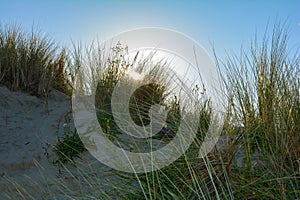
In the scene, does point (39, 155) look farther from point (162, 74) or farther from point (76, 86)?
point (162, 74)

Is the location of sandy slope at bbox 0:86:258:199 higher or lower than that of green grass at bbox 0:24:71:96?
lower

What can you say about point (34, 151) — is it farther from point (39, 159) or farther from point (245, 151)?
point (245, 151)

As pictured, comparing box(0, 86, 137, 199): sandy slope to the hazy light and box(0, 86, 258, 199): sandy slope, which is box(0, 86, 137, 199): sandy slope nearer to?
box(0, 86, 258, 199): sandy slope

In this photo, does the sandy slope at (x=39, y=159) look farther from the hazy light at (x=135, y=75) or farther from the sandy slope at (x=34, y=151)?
the hazy light at (x=135, y=75)

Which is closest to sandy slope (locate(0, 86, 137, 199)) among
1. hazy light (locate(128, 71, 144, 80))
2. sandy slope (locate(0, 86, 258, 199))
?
sandy slope (locate(0, 86, 258, 199))

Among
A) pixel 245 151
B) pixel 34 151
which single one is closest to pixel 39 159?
pixel 34 151

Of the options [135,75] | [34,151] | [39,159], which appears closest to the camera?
[39,159]

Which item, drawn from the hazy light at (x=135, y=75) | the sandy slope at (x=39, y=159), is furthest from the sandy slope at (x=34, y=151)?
the hazy light at (x=135, y=75)

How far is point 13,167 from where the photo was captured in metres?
2.68

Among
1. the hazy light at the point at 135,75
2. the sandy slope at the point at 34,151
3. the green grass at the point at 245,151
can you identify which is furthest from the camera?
the hazy light at the point at 135,75

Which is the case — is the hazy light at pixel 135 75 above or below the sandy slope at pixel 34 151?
above

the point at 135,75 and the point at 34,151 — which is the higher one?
the point at 135,75

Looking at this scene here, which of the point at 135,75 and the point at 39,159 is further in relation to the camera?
the point at 135,75

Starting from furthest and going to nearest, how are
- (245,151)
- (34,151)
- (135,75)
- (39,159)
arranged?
(135,75) → (34,151) → (39,159) → (245,151)
